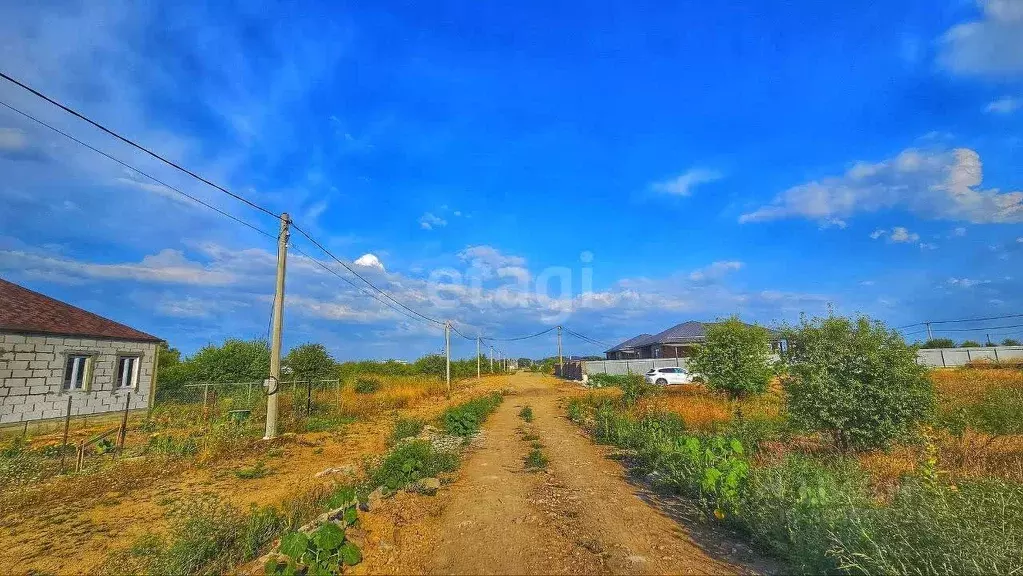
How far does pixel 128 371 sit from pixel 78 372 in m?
2.35

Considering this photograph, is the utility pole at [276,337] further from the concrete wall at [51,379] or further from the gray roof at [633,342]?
the gray roof at [633,342]

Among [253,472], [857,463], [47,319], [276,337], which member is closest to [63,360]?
[47,319]

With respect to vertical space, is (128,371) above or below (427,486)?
above

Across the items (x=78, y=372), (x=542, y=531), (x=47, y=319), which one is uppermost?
(x=47, y=319)

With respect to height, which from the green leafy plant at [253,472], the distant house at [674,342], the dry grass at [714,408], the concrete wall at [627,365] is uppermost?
the distant house at [674,342]

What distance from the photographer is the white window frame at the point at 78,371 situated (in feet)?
52.0

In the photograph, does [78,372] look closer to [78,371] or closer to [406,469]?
[78,371]

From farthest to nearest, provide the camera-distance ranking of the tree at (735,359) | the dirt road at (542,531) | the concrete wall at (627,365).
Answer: the concrete wall at (627,365)
the tree at (735,359)
the dirt road at (542,531)

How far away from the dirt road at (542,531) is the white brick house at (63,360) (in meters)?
15.2

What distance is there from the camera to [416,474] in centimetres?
808

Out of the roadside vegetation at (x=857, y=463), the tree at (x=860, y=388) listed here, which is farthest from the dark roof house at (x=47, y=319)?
the tree at (x=860, y=388)

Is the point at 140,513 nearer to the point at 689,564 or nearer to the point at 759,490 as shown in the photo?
the point at 689,564

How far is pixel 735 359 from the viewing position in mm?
17016

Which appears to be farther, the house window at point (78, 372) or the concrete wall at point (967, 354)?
the concrete wall at point (967, 354)
